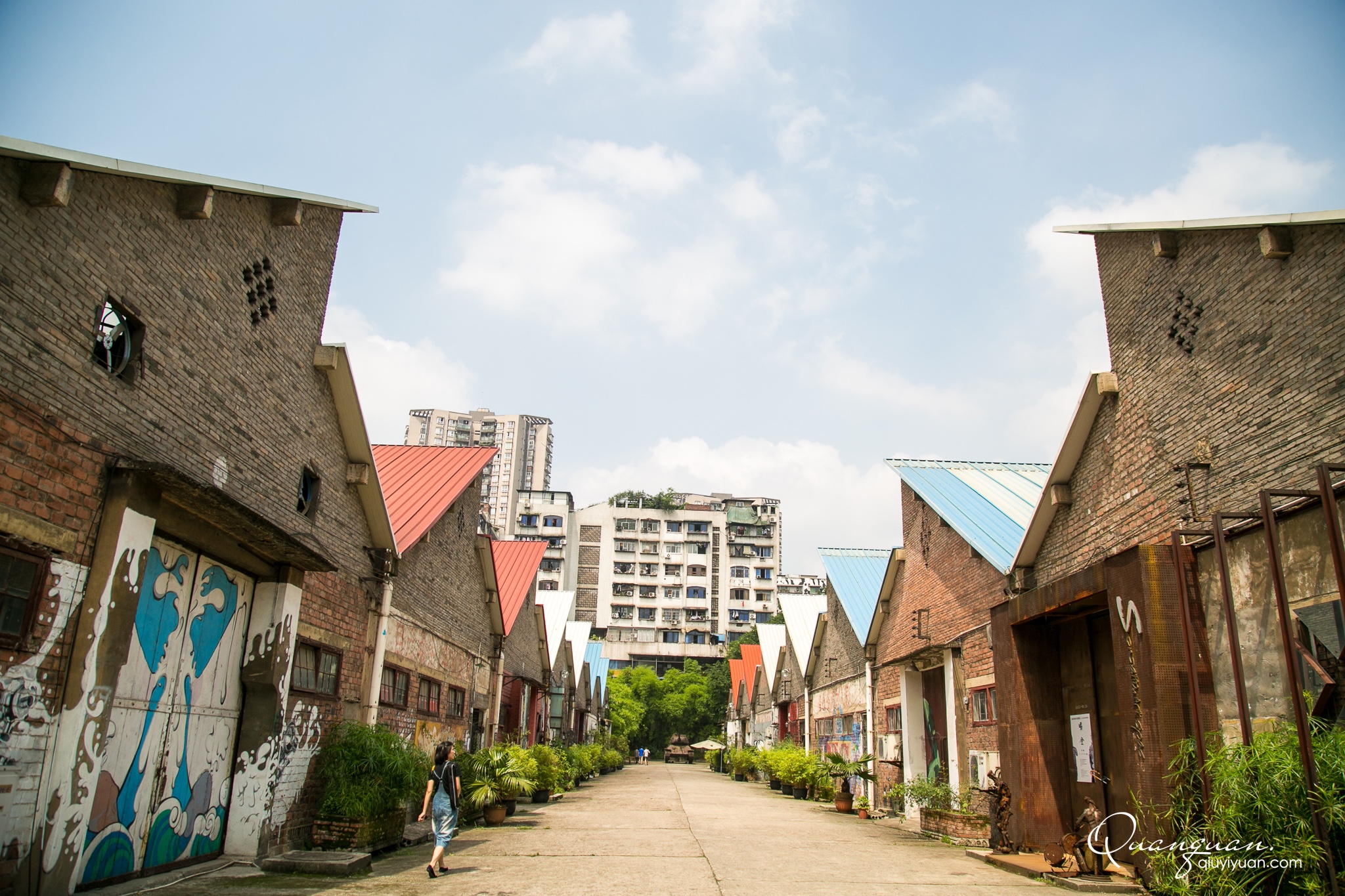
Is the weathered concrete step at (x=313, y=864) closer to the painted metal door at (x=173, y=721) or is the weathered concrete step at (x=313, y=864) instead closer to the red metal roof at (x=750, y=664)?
the painted metal door at (x=173, y=721)

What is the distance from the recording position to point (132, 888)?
741cm

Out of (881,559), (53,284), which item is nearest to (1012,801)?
(53,284)

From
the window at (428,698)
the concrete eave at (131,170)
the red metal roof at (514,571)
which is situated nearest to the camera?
the concrete eave at (131,170)

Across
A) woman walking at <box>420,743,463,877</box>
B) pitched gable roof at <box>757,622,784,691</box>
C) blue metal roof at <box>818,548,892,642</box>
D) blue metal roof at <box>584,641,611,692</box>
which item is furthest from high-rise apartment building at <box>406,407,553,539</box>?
woman walking at <box>420,743,463,877</box>

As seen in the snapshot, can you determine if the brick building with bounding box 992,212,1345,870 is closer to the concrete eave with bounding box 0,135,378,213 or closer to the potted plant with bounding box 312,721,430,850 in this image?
the potted plant with bounding box 312,721,430,850

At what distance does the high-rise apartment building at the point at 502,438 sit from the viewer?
4638 inches

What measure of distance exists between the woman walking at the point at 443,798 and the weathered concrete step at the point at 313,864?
858mm

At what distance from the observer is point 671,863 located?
419 inches

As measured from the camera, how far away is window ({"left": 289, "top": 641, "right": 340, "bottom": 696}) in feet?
33.9

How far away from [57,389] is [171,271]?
1896mm

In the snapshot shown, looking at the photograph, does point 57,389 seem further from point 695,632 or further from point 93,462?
point 695,632

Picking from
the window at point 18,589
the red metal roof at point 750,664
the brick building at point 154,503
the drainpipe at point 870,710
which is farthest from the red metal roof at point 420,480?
the red metal roof at point 750,664

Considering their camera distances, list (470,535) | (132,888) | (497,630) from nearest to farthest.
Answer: (132,888), (470,535), (497,630)

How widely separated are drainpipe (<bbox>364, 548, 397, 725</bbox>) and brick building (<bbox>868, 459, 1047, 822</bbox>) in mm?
9565
